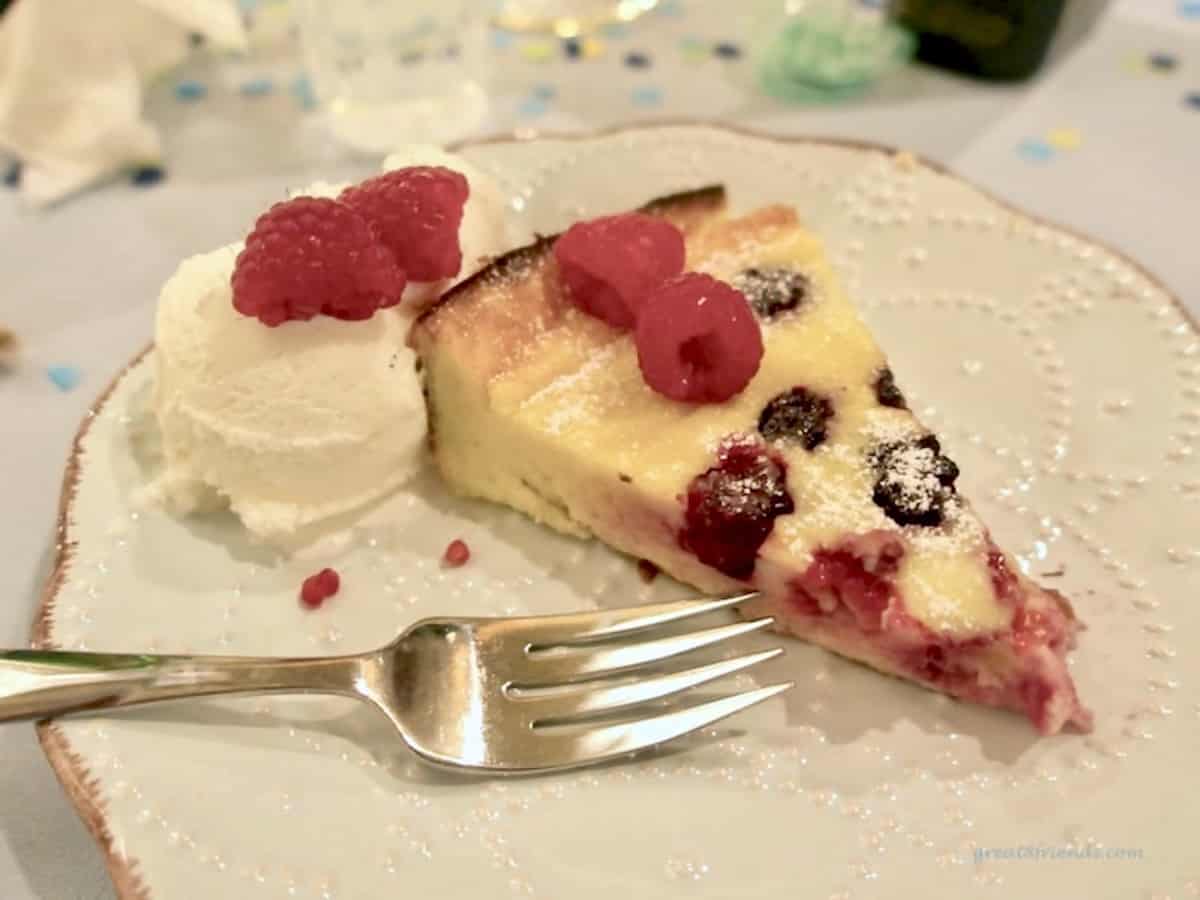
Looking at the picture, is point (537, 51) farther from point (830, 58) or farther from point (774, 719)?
point (774, 719)

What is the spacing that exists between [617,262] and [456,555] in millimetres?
471

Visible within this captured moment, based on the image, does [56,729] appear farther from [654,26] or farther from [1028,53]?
[1028,53]

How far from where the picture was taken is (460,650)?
4.34ft

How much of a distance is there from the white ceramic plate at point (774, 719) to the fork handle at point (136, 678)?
5 centimetres

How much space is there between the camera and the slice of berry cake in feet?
4.43

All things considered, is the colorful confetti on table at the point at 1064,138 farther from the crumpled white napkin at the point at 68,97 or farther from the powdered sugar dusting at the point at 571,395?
the crumpled white napkin at the point at 68,97

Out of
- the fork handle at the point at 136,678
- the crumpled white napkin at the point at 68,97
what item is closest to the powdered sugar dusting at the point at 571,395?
the fork handle at the point at 136,678

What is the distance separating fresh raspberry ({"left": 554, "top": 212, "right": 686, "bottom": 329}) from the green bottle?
1.22 m

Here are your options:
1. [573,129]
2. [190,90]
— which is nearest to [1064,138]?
[573,129]

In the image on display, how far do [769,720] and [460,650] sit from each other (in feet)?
1.26

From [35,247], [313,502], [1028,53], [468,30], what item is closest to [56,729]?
[313,502]

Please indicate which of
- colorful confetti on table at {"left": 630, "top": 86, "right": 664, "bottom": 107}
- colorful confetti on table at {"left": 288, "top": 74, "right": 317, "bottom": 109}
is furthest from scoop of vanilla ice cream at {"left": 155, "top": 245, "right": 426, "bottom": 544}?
colorful confetti on table at {"left": 630, "top": 86, "right": 664, "bottom": 107}

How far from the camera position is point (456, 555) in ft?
4.98

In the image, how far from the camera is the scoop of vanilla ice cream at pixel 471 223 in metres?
1.64
